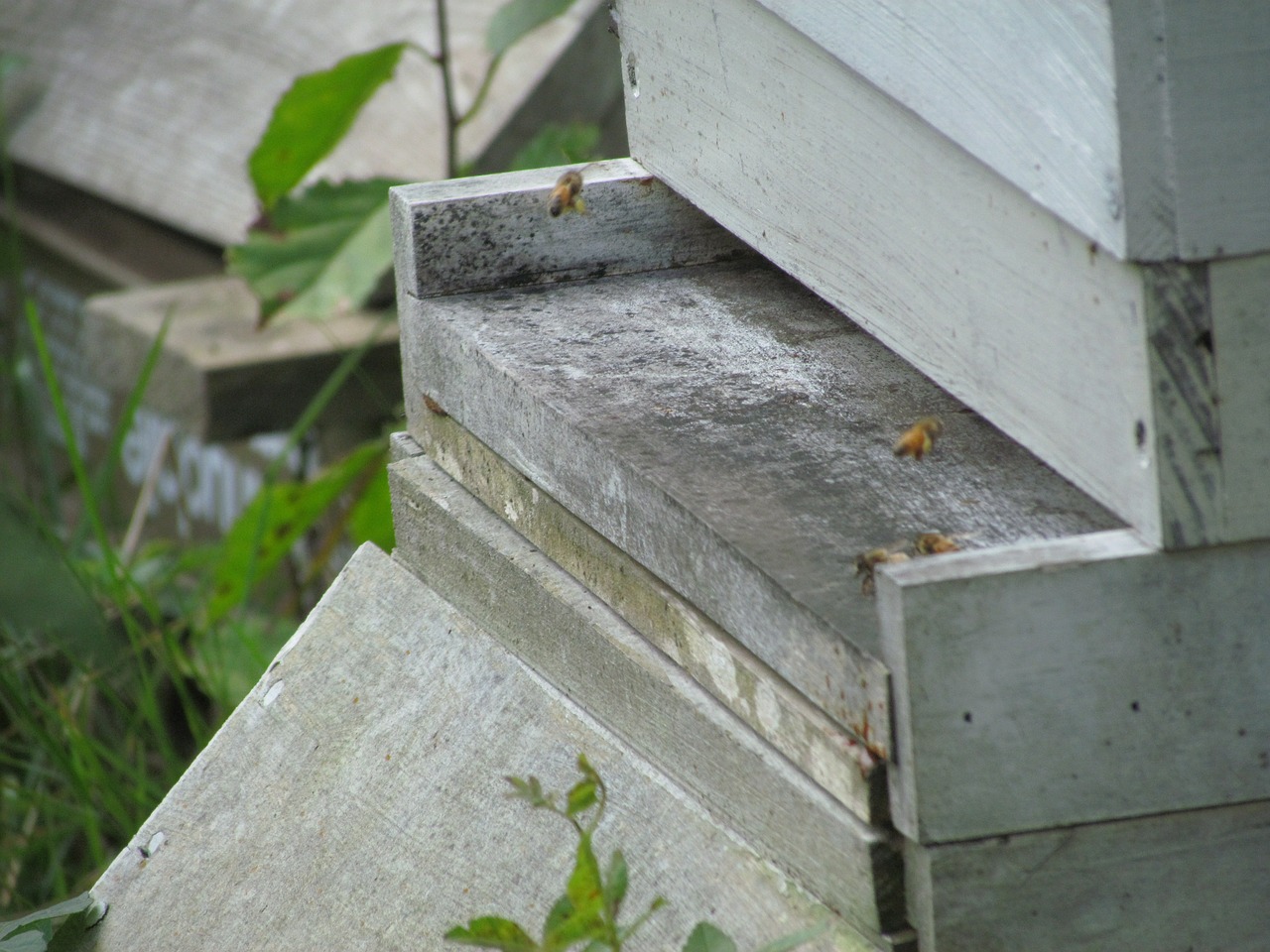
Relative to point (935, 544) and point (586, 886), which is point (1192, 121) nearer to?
point (935, 544)

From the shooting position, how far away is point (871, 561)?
102cm

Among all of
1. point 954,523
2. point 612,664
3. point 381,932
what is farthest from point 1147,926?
point 381,932

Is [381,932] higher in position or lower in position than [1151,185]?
lower

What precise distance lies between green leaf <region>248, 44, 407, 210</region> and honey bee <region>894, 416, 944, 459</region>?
1.59 m

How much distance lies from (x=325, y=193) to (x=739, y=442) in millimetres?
1633

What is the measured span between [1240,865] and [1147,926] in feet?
0.22

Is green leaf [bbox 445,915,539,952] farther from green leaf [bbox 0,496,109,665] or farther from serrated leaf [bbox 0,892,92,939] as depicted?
green leaf [bbox 0,496,109,665]

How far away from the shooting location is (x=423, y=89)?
3.19 meters

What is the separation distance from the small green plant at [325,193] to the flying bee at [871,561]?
1540 mm

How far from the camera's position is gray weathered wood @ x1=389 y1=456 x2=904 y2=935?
1.01 meters

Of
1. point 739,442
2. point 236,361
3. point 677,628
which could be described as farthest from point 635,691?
point 236,361

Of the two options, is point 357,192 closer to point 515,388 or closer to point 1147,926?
point 515,388

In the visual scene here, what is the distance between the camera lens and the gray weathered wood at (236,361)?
2887 millimetres

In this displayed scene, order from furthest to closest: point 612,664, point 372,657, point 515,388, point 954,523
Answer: point 372,657 → point 515,388 → point 612,664 → point 954,523
